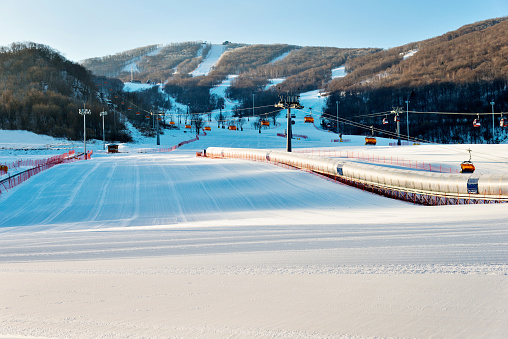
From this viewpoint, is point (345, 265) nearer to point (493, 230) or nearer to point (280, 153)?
point (493, 230)

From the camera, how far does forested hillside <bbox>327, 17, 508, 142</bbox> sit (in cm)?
11894

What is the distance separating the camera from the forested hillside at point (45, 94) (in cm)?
9412

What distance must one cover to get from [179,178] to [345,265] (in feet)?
88.7

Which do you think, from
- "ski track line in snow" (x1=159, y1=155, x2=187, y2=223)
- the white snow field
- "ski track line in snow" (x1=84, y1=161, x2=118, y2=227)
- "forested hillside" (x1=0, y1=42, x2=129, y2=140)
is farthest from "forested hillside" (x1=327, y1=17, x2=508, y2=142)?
the white snow field

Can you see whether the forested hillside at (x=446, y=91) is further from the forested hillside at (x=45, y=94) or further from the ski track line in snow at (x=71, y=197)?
the ski track line in snow at (x=71, y=197)

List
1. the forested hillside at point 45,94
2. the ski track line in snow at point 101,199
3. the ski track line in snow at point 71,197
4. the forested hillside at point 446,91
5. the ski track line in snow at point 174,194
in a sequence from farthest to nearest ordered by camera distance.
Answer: the forested hillside at point 446,91 < the forested hillside at point 45,94 < the ski track line in snow at point 101,199 < the ski track line in snow at point 71,197 < the ski track line in snow at point 174,194

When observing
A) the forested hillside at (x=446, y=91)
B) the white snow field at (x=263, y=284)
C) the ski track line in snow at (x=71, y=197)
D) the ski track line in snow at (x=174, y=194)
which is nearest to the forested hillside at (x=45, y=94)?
the ski track line in snow at (x=71, y=197)

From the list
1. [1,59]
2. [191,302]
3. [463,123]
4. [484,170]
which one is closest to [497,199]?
[484,170]

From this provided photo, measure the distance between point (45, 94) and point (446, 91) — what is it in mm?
138637

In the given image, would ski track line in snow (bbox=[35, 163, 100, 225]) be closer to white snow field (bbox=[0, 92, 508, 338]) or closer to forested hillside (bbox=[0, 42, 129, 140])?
white snow field (bbox=[0, 92, 508, 338])

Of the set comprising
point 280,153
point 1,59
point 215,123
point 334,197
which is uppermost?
point 1,59

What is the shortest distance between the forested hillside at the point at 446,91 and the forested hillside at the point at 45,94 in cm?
8681

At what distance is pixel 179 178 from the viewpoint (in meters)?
31.6

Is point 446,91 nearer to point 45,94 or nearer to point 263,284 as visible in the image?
point 45,94
